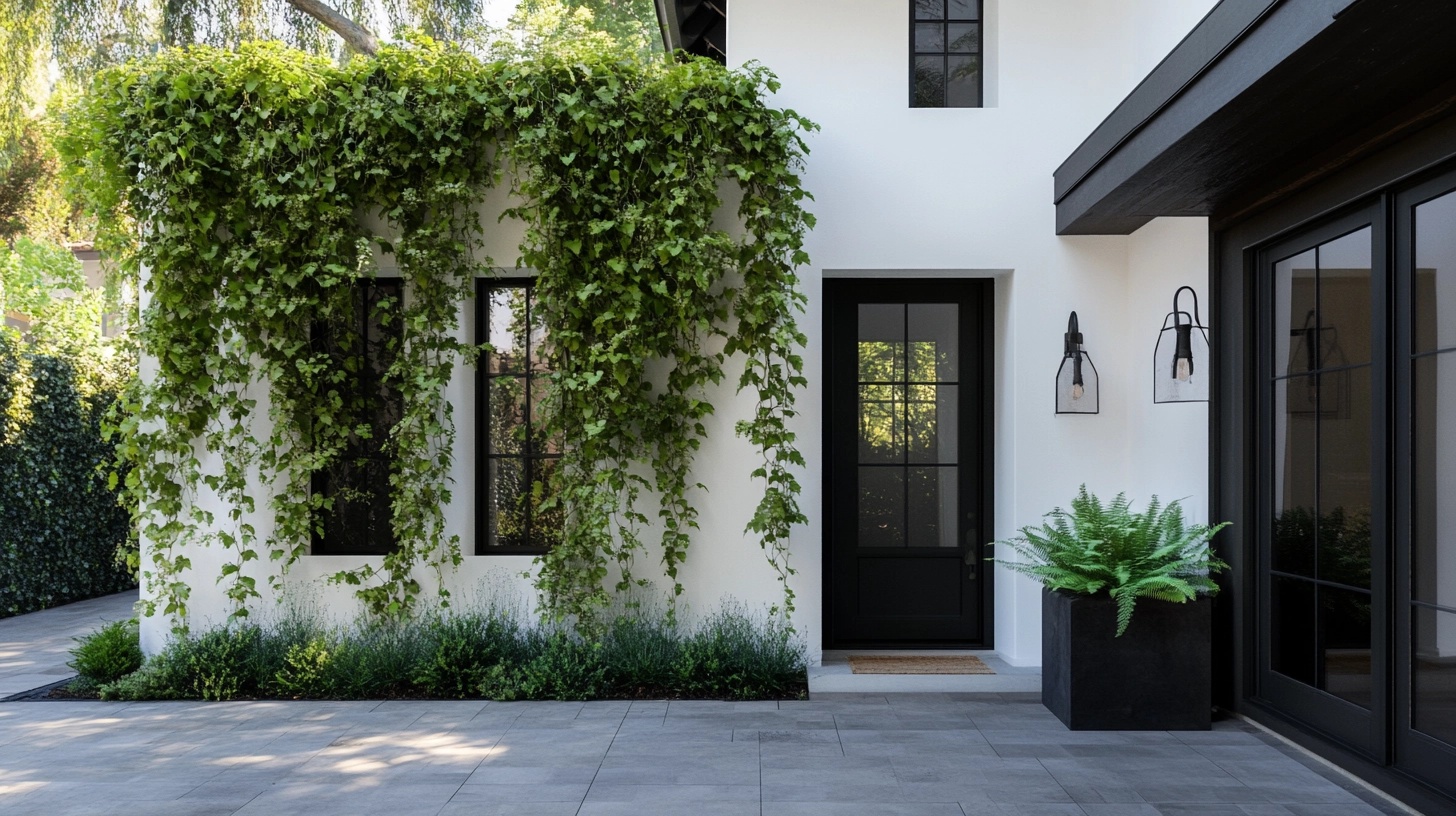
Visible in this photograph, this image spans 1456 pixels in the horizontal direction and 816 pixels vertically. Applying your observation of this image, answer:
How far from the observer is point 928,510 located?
230 inches

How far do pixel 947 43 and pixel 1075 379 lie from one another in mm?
2022

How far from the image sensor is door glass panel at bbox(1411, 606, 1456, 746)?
3293mm

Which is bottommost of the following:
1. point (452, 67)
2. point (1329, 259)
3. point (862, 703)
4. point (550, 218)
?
point (862, 703)

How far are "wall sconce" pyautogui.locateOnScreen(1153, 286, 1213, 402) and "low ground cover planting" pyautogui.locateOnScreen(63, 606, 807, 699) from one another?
7.32 ft

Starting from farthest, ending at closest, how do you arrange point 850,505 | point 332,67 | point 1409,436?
point 850,505, point 332,67, point 1409,436

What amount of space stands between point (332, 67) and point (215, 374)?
1.69m

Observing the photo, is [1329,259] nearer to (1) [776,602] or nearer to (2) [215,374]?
(1) [776,602]

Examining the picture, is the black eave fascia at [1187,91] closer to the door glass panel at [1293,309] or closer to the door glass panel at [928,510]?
the door glass panel at [1293,309]

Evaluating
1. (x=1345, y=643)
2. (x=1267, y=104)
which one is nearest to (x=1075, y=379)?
(x=1345, y=643)

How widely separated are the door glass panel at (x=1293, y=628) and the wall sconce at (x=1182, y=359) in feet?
3.01

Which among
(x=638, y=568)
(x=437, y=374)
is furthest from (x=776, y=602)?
(x=437, y=374)

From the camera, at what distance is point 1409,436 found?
350cm

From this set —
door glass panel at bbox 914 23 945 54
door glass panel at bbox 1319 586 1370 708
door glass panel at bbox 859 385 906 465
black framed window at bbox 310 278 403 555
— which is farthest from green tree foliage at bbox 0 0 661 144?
door glass panel at bbox 1319 586 1370 708

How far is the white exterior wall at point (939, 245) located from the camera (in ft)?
18.1
